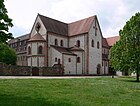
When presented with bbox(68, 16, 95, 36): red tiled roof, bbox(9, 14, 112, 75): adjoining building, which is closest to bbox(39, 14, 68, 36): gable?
bbox(9, 14, 112, 75): adjoining building

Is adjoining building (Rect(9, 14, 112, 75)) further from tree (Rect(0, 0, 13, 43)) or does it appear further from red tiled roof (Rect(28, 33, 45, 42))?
tree (Rect(0, 0, 13, 43))

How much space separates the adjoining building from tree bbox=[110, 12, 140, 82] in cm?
2414

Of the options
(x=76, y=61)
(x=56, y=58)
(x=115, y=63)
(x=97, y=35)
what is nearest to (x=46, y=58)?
(x=56, y=58)

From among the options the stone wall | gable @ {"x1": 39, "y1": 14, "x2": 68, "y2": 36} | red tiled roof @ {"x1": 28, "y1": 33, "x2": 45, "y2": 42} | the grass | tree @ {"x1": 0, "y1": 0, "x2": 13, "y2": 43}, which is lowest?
the grass

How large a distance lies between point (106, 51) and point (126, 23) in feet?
151

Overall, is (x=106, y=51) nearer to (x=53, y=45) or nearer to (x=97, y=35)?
(x=97, y=35)

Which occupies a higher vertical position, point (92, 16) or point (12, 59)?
point (92, 16)

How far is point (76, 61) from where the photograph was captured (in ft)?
220

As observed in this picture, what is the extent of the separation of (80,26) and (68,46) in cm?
706

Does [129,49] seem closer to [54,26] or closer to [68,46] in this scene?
[54,26]

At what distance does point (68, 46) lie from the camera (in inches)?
2867

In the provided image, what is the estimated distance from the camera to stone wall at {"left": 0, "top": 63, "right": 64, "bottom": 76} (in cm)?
4821

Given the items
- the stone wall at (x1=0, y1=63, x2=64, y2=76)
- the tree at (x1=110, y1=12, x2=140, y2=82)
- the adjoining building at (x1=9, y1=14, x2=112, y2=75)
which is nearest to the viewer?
the tree at (x1=110, y1=12, x2=140, y2=82)

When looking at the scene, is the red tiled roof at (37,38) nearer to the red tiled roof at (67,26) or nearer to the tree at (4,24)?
the red tiled roof at (67,26)
